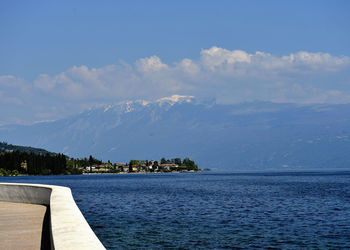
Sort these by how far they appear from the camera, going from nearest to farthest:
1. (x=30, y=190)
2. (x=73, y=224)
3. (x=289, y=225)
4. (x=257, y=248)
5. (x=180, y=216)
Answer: (x=73, y=224) → (x=257, y=248) → (x=30, y=190) → (x=289, y=225) → (x=180, y=216)

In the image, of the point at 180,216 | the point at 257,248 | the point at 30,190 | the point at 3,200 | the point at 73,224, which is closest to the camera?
the point at 73,224

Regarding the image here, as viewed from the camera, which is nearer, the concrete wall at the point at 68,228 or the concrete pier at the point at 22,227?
the concrete wall at the point at 68,228

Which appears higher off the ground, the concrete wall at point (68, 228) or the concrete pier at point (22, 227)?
the concrete wall at point (68, 228)

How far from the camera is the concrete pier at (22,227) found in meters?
14.4

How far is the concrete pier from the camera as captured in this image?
14425mm

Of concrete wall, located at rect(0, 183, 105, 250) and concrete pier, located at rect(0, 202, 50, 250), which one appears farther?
concrete pier, located at rect(0, 202, 50, 250)

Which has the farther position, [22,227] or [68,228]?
[22,227]

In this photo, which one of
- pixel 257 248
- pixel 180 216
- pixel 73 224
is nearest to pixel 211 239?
pixel 257 248

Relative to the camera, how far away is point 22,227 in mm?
17922

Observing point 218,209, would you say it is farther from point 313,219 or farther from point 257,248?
point 257,248

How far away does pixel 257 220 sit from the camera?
3847 cm

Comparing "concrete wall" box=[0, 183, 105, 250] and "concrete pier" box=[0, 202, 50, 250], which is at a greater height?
"concrete wall" box=[0, 183, 105, 250]

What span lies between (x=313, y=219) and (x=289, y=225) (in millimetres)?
5557

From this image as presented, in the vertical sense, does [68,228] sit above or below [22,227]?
above
